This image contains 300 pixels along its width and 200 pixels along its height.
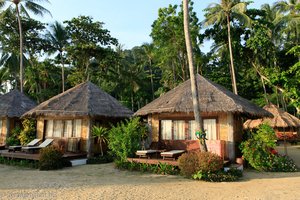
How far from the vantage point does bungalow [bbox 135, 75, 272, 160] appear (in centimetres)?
1151

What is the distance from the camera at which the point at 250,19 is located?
76.9ft

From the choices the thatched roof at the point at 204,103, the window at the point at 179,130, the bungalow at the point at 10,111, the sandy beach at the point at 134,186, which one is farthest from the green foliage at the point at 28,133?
the window at the point at 179,130

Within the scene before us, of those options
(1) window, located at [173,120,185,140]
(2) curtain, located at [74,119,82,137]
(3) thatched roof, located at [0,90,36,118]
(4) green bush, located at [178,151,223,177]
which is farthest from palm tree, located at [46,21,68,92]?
(4) green bush, located at [178,151,223,177]

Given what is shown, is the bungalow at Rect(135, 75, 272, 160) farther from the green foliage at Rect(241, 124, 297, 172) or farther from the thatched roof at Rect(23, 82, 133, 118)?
the thatched roof at Rect(23, 82, 133, 118)

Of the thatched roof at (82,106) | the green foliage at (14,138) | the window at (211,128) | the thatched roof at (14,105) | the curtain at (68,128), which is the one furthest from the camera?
the thatched roof at (14,105)

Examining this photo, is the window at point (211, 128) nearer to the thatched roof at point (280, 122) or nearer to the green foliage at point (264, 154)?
the green foliage at point (264, 154)

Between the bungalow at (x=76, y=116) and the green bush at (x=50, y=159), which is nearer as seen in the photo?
the green bush at (x=50, y=159)

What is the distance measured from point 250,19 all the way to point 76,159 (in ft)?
60.6

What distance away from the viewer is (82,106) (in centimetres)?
1417

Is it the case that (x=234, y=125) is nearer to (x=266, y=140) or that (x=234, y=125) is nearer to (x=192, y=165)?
(x=266, y=140)

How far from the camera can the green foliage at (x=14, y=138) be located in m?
17.1

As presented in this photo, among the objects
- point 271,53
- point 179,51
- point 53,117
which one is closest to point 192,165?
point 53,117

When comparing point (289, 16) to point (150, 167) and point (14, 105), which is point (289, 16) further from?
point (14, 105)

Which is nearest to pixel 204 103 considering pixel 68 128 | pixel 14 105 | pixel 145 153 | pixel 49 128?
pixel 145 153
